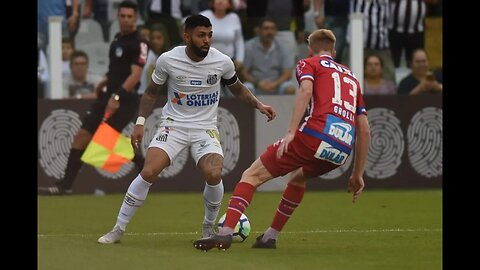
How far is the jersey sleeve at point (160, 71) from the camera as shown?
11.3 m

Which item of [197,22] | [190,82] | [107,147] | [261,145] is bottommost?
[261,145]

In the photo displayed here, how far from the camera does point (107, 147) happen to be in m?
17.9

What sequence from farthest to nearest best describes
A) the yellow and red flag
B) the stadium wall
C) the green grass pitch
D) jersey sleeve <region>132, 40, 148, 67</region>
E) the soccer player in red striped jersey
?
the stadium wall → the yellow and red flag → jersey sleeve <region>132, 40, 148, 67</region> → the soccer player in red striped jersey → the green grass pitch

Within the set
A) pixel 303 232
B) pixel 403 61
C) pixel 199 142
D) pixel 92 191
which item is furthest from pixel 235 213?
pixel 403 61

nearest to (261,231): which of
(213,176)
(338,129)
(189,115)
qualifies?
(213,176)

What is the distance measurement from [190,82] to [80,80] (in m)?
8.13

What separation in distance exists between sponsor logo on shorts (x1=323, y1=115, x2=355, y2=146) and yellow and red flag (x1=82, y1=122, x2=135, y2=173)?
24.5 feet

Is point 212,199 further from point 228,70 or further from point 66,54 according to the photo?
point 66,54

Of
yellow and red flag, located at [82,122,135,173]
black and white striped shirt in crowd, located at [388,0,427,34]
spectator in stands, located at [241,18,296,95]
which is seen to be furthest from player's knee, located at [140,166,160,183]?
black and white striped shirt in crowd, located at [388,0,427,34]

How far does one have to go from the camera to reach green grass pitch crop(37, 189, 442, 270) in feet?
31.8

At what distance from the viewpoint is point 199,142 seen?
11461 millimetres

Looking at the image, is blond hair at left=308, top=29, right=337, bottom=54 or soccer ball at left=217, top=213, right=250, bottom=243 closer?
blond hair at left=308, top=29, right=337, bottom=54

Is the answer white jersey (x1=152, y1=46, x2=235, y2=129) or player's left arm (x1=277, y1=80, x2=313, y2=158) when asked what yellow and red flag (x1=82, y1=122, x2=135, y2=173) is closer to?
white jersey (x1=152, y1=46, x2=235, y2=129)

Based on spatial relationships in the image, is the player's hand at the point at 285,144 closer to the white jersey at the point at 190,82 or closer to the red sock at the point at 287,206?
the red sock at the point at 287,206
